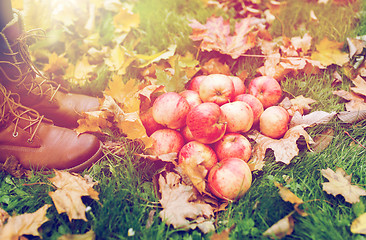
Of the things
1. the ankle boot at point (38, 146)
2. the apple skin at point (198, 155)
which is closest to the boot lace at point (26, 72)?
the ankle boot at point (38, 146)

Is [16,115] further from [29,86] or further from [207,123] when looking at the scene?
[207,123]

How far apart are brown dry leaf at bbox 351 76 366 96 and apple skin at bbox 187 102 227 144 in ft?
3.60

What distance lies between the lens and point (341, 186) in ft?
4.80

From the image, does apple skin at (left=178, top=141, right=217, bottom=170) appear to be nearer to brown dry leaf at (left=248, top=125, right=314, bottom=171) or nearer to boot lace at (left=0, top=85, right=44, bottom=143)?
brown dry leaf at (left=248, top=125, right=314, bottom=171)

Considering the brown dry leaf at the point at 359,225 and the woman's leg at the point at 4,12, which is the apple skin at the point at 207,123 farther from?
the woman's leg at the point at 4,12

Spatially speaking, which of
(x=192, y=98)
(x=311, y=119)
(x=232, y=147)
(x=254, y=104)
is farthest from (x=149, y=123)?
(x=311, y=119)

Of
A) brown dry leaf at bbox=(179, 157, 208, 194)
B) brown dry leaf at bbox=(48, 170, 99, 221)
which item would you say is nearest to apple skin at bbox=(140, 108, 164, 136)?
brown dry leaf at bbox=(179, 157, 208, 194)

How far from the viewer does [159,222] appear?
1429mm

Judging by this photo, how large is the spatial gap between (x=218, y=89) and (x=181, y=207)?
0.74 m

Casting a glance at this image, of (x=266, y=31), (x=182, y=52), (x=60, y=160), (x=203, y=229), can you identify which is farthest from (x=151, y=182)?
(x=266, y=31)

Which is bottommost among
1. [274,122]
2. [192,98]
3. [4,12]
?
[274,122]

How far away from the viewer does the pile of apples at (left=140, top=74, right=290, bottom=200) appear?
4.86ft

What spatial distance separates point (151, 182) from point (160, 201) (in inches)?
7.1

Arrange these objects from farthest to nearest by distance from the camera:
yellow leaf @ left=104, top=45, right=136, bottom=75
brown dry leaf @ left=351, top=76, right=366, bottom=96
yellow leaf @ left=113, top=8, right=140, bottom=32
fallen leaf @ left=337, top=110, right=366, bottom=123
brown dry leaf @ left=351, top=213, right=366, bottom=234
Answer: yellow leaf @ left=113, top=8, right=140, bottom=32 → yellow leaf @ left=104, top=45, right=136, bottom=75 → brown dry leaf @ left=351, top=76, right=366, bottom=96 → fallen leaf @ left=337, top=110, right=366, bottom=123 → brown dry leaf @ left=351, top=213, right=366, bottom=234
